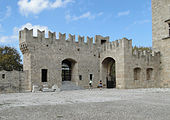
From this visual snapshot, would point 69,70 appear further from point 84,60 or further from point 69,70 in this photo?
point 84,60

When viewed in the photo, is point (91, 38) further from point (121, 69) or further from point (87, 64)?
point (121, 69)

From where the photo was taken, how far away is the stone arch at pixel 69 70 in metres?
20.0

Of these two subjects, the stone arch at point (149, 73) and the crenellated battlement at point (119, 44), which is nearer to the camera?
the crenellated battlement at point (119, 44)

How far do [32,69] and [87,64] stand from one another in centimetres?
586

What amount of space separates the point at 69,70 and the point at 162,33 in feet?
34.3

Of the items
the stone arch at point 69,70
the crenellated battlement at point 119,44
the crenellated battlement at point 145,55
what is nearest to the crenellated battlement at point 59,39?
the crenellated battlement at point 119,44

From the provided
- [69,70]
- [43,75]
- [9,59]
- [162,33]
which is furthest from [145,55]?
[9,59]

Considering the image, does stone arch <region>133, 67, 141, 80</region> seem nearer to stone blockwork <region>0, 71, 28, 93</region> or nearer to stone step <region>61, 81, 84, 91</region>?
stone step <region>61, 81, 84, 91</region>

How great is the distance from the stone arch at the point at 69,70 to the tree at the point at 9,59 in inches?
426

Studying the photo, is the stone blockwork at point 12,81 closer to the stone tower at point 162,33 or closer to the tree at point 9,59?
the tree at point 9,59

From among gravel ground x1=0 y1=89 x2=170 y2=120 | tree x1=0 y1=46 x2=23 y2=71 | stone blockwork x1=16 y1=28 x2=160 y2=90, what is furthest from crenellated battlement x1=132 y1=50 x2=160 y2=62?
tree x1=0 y1=46 x2=23 y2=71

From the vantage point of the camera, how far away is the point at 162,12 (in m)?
19.8

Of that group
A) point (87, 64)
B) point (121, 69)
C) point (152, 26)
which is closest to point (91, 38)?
point (87, 64)

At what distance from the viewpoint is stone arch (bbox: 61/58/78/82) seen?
65.5 ft
